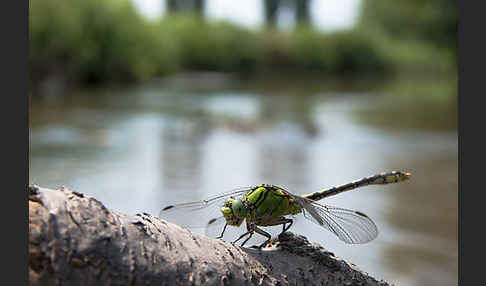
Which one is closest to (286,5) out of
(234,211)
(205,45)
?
(205,45)

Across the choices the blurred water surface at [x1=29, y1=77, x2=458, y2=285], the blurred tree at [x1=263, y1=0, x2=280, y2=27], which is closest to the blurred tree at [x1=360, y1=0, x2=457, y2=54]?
the blurred water surface at [x1=29, y1=77, x2=458, y2=285]

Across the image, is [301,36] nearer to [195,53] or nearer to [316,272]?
[195,53]

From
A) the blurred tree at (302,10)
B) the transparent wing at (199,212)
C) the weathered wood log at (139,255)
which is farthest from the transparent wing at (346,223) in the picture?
the blurred tree at (302,10)


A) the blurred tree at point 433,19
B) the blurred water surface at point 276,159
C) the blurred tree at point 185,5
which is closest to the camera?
the blurred water surface at point 276,159

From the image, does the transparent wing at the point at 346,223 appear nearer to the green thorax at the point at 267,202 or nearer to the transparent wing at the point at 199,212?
the green thorax at the point at 267,202

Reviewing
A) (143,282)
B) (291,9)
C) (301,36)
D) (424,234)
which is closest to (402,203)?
(424,234)

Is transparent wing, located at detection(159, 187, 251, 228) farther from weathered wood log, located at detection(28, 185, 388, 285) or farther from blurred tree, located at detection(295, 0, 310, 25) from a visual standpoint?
blurred tree, located at detection(295, 0, 310, 25)
